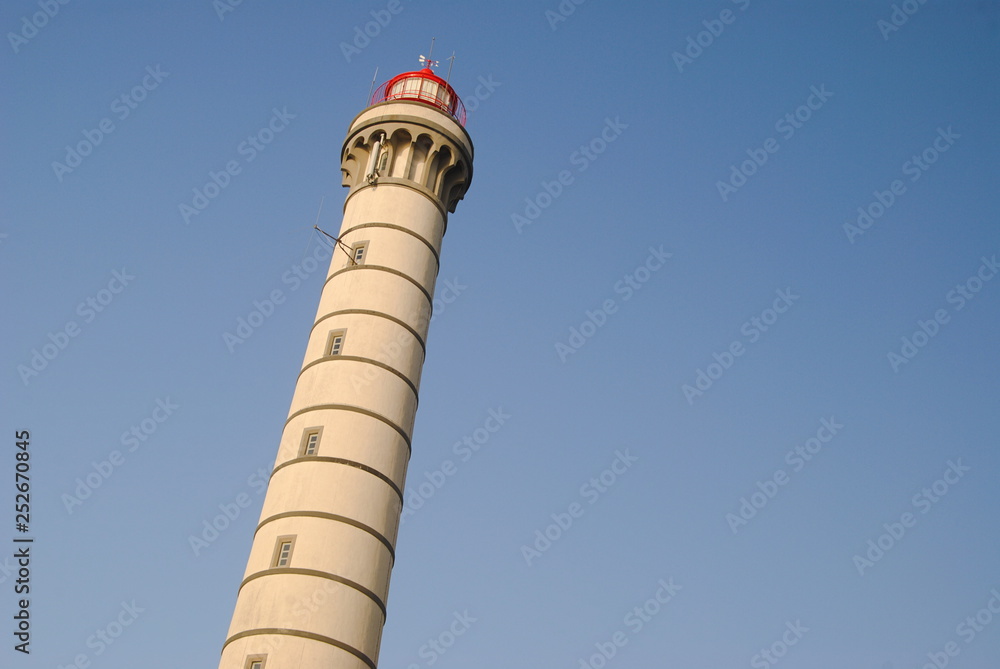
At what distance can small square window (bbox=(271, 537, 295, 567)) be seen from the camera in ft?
83.5

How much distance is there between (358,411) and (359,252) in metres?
5.70

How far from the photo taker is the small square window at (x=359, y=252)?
3112 cm

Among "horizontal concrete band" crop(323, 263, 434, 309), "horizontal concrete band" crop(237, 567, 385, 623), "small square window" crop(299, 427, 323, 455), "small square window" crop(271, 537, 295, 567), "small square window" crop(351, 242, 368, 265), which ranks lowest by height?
"horizontal concrete band" crop(237, 567, 385, 623)

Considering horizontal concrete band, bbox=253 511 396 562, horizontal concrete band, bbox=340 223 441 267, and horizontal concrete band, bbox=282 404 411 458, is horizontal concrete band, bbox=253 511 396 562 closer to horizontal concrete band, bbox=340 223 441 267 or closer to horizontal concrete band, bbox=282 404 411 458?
horizontal concrete band, bbox=282 404 411 458

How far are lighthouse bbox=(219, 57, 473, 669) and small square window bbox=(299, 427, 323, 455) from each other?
0.12ft

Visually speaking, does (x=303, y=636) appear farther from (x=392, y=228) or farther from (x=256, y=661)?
(x=392, y=228)

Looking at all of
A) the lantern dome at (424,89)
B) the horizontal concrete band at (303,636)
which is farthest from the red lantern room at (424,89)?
the horizontal concrete band at (303,636)

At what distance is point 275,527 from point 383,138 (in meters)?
13.6

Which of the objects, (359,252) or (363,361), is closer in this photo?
(363,361)

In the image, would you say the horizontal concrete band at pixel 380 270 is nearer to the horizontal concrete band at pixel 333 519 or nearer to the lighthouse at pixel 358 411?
the lighthouse at pixel 358 411

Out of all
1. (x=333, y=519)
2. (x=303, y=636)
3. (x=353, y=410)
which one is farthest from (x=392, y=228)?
(x=303, y=636)

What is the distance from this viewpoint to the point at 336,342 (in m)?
29.5

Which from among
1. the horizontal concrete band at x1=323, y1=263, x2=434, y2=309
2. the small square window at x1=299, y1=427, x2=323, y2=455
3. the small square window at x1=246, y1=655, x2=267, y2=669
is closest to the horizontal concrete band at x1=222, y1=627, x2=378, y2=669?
the small square window at x1=246, y1=655, x2=267, y2=669

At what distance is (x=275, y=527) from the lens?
26.3m
